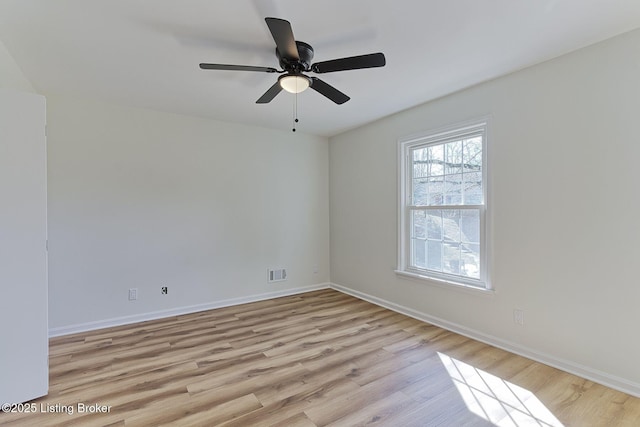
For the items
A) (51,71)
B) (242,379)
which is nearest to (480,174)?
(242,379)

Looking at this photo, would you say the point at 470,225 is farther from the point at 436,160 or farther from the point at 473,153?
the point at 436,160

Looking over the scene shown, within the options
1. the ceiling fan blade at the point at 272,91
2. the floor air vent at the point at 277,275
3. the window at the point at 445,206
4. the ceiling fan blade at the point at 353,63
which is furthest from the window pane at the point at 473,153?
the floor air vent at the point at 277,275

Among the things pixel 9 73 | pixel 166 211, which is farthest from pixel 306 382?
pixel 9 73

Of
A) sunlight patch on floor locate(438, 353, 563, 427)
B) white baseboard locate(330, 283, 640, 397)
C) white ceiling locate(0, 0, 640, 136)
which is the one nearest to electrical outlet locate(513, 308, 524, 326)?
white baseboard locate(330, 283, 640, 397)

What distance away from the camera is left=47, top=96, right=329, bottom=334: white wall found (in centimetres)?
324

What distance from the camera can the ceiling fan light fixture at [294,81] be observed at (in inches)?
86.6

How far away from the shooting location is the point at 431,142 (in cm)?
353

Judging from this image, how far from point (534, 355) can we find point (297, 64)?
10.1 ft

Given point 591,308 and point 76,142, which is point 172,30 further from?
point 591,308

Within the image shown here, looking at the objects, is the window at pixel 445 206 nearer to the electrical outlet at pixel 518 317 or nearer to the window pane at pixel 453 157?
the window pane at pixel 453 157

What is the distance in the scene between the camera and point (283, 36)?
5.74ft

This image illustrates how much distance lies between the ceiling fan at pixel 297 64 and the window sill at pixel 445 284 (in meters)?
2.24

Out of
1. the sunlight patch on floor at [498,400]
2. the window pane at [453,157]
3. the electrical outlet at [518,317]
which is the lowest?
the sunlight patch on floor at [498,400]

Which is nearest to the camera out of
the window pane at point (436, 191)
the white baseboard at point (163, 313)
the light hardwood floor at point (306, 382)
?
the light hardwood floor at point (306, 382)
